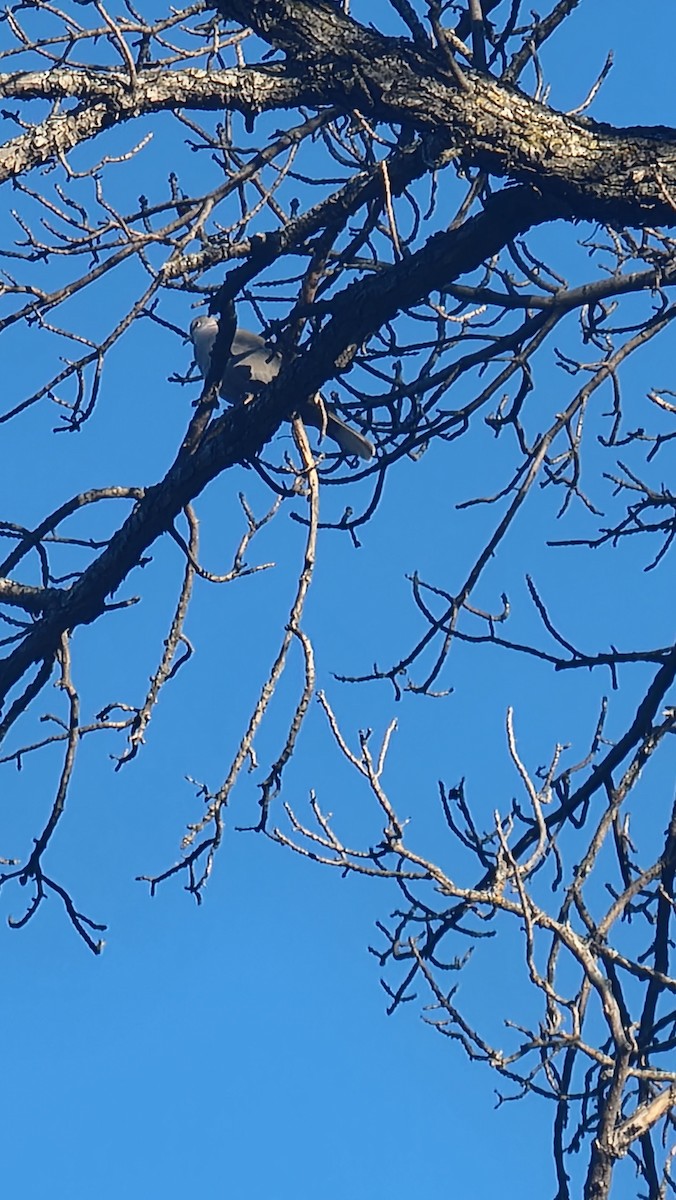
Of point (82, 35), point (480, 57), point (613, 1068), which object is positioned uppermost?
point (480, 57)

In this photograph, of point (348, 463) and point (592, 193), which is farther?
point (348, 463)

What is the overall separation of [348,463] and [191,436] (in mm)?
439

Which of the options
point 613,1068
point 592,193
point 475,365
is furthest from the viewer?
point 475,365

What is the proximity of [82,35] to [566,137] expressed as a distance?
3.91ft

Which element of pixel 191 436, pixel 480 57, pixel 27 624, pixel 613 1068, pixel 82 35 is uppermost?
pixel 480 57

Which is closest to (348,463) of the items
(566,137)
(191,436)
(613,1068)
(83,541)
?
(191,436)

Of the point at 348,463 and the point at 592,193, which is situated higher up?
the point at 592,193

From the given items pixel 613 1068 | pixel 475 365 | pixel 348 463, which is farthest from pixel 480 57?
pixel 613 1068

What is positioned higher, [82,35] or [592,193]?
[592,193]

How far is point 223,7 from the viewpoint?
12.7 ft

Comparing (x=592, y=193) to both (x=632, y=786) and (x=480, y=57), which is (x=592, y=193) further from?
(x=632, y=786)

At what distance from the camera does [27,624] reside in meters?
4.38

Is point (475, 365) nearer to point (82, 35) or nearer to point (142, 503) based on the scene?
point (142, 503)

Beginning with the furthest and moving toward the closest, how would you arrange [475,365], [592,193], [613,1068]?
1. [475,365]
2. [592,193]
3. [613,1068]
